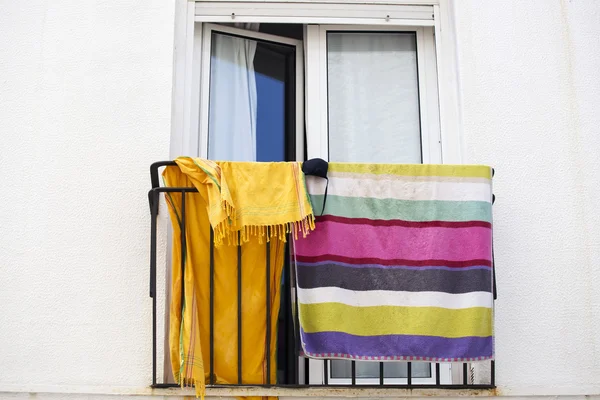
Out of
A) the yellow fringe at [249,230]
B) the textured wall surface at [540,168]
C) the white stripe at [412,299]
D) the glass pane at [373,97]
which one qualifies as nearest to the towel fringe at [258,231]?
the yellow fringe at [249,230]

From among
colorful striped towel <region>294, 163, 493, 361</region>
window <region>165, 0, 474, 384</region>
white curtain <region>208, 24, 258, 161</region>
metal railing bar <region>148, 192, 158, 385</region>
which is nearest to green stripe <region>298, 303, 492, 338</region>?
colorful striped towel <region>294, 163, 493, 361</region>

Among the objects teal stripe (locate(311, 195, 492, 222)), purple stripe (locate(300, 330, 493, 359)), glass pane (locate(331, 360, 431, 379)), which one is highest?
teal stripe (locate(311, 195, 492, 222))

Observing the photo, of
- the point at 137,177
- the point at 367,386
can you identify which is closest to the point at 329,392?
the point at 367,386

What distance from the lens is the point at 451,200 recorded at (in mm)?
3336

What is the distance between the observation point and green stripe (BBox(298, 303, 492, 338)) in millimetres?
3238

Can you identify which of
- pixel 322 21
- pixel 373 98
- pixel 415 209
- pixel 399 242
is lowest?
pixel 399 242

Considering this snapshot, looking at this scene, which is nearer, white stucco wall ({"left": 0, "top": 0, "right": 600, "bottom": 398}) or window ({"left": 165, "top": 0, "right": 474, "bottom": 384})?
white stucco wall ({"left": 0, "top": 0, "right": 600, "bottom": 398})

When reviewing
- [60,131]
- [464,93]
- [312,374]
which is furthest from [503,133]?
[60,131]

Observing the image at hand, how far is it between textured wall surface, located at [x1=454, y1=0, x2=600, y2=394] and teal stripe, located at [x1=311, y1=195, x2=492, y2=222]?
0.30 m

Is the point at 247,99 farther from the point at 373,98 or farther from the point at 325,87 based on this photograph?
the point at 373,98

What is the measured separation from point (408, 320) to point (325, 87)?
1355 mm

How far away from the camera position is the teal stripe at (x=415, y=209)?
3.31 m

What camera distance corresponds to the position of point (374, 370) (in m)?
3.61

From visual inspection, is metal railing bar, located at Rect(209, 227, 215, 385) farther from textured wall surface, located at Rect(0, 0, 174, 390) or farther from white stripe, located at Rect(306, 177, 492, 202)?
white stripe, located at Rect(306, 177, 492, 202)
